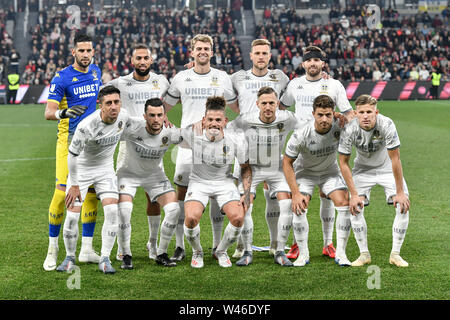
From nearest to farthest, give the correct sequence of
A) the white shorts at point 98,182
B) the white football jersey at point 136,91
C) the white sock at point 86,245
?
the white shorts at point 98,182, the white sock at point 86,245, the white football jersey at point 136,91

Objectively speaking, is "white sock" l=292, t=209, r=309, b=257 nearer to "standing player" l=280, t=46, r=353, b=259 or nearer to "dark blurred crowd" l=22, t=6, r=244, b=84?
"standing player" l=280, t=46, r=353, b=259

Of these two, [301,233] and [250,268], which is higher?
[301,233]

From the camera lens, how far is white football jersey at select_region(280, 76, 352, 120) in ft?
27.2

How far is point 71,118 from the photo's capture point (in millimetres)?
7816

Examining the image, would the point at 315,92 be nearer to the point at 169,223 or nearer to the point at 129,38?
the point at 169,223

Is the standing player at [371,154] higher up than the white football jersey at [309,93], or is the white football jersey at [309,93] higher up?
the white football jersey at [309,93]

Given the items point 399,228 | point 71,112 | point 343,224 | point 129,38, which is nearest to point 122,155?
point 71,112

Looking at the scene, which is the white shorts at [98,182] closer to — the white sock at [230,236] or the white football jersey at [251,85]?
the white sock at [230,236]

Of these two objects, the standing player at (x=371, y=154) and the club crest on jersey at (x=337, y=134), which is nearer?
the standing player at (x=371, y=154)

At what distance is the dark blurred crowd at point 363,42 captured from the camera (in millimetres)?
37616

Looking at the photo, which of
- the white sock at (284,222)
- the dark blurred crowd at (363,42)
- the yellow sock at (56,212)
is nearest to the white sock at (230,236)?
the white sock at (284,222)

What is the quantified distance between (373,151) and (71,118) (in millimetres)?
3455

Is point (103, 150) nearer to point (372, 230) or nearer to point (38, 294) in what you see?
point (38, 294)

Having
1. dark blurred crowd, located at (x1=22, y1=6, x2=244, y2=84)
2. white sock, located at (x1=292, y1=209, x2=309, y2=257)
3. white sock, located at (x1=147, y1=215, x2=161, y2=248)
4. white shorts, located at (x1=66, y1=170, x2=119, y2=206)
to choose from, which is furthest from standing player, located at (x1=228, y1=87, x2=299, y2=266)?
dark blurred crowd, located at (x1=22, y1=6, x2=244, y2=84)
